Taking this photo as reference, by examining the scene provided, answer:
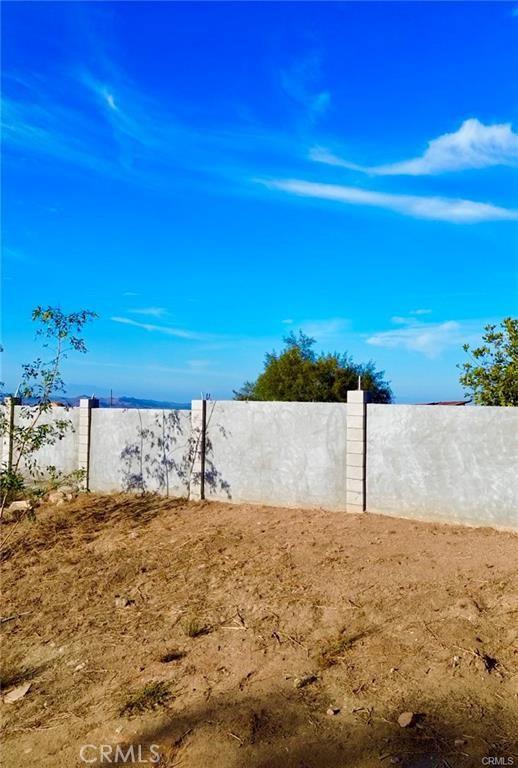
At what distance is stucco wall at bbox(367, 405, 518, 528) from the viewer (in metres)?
6.76

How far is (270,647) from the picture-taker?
4.07m

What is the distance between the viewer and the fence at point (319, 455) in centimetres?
690

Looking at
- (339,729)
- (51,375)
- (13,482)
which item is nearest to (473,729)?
(339,729)

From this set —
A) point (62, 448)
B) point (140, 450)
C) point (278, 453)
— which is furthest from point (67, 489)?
point (278, 453)

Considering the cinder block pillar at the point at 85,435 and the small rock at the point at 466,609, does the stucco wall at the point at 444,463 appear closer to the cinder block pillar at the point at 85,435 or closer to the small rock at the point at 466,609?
the small rock at the point at 466,609

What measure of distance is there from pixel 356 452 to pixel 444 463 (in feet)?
4.17

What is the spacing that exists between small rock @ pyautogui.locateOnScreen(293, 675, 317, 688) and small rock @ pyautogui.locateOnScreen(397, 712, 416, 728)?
702 mm

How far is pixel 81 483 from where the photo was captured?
1035cm

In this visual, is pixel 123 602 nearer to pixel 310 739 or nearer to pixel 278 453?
pixel 310 739

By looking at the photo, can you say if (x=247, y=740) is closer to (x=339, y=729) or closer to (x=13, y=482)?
(x=339, y=729)

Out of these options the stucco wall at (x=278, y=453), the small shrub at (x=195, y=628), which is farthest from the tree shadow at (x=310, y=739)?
the stucco wall at (x=278, y=453)

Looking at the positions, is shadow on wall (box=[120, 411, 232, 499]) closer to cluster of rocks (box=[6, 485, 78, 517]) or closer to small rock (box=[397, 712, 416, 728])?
cluster of rocks (box=[6, 485, 78, 517])

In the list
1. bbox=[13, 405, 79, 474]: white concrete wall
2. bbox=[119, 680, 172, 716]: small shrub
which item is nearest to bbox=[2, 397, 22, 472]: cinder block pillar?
bbox=[13, 405, 79, 474]: white concrete wall

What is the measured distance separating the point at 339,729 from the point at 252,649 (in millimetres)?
1233
